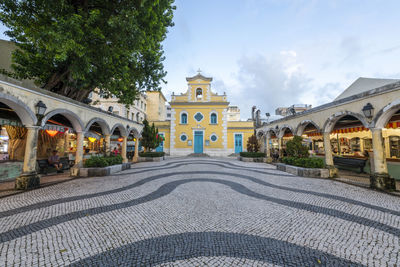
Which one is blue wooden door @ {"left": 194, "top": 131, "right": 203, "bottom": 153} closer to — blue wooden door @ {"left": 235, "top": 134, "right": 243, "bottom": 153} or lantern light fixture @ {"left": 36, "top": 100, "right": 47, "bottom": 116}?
blue wooden door @ {"left": 235, "top": 134, "right": 243, "bottom": 153}

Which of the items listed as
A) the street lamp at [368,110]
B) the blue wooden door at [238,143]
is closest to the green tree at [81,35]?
the street lamp at [368,110]

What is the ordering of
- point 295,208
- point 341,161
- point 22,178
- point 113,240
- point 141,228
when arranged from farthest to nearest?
1. point 341,161
2. point 22,178
3. point 295,208
4. point 141,228
5. point 113,240

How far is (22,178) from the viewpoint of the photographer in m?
5.50

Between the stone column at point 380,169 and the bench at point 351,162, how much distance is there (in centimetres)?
407

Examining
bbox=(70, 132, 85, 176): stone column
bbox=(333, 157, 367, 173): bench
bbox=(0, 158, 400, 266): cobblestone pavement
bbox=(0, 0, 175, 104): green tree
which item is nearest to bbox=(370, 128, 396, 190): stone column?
bbox=(0, 158, 400, 266): cobblestone pavement

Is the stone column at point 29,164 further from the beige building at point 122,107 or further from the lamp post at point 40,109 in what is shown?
the beige building at point 122,107

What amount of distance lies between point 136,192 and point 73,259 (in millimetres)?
3020

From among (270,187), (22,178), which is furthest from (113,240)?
(22,178)

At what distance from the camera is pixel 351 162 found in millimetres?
9453

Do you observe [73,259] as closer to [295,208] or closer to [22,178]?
[295,208]

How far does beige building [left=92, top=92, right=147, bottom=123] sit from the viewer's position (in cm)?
2123

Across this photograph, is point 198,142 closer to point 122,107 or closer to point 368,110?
point 122,107

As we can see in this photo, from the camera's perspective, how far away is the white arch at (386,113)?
519 cm

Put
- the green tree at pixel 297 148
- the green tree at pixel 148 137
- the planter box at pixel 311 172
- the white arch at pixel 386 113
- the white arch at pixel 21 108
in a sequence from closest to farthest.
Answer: the white arch at pixel 21 108 → the white arch at pixel 386 113 → the planter box at pixel 311 172 → the green tree at pixel 297 148 → the green tree at pixel 148 137
